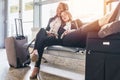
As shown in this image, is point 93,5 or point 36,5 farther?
point 36,5

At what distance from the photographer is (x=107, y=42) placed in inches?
70.9

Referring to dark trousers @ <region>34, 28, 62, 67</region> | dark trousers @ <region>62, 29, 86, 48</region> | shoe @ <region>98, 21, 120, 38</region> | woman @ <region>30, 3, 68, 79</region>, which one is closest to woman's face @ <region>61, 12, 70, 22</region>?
woman @ <region>30, 3, 68, 79</region>

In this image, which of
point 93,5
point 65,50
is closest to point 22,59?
point 65,50

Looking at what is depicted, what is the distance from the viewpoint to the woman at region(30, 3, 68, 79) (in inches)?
103

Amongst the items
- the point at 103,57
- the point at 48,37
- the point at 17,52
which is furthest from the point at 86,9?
the point at 103,57

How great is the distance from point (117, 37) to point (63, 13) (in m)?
1.30

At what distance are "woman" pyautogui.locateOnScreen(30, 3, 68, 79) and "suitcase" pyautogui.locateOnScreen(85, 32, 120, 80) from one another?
2.73ft

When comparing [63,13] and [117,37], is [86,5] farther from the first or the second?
[117,37]

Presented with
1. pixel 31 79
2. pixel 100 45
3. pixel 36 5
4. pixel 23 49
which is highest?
pixel 36 5

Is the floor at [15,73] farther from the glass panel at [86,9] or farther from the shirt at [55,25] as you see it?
the glass panel at [86,9]

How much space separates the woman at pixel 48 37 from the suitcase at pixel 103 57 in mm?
832

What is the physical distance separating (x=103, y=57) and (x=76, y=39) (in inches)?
22.3

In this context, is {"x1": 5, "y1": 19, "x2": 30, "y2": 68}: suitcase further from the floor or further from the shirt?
the shirt

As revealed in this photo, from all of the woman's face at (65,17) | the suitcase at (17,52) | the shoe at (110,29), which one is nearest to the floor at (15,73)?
the suitcase at (17,52)
